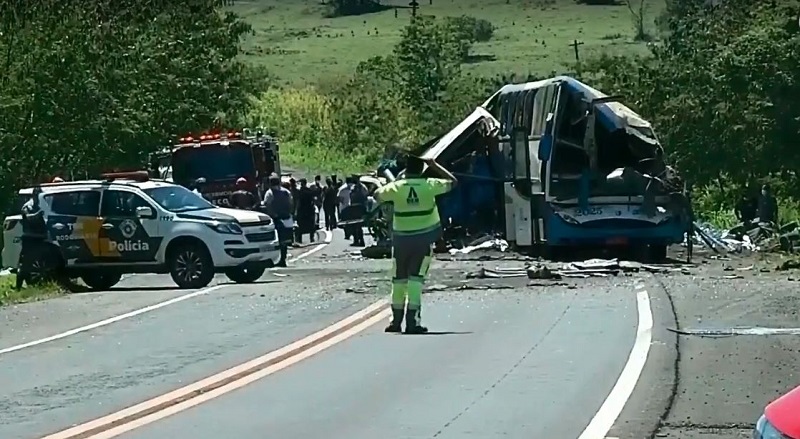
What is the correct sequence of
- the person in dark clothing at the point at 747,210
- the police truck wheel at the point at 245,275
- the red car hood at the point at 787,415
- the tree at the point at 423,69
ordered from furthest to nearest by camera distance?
1. the tree at the point at 423,69
2. the person in dark clothing at the point at 747,210
3. the police truck wheel at the point at 245,275
4. the red car hood at the point at 787,415

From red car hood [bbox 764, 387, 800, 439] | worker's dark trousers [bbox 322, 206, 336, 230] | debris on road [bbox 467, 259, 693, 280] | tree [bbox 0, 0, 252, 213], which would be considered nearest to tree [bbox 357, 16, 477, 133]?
worker's dark trousers [bbox 322, 206, 336, 230]

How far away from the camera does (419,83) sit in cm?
8600

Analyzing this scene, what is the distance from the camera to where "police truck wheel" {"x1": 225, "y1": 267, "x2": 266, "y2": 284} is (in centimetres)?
2602

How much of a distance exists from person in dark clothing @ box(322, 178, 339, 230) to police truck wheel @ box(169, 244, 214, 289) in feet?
Result: 72.5

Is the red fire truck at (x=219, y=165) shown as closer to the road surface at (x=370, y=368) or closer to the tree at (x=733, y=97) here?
the road surface at (x=370, y=368)

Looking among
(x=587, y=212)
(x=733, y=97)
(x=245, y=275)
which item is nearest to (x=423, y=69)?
(x=733, y=97)

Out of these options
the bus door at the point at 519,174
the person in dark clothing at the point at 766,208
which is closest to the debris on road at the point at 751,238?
the person in dark clothing at the point at 766,208

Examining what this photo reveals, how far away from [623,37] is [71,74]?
9151cm

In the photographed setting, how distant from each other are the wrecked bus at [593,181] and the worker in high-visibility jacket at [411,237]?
11.3m

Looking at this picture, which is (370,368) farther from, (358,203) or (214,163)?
(358,203)

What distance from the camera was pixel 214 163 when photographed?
35.3 meters

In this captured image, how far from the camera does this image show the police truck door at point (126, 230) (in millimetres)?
25328

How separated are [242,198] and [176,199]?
24.5 ft

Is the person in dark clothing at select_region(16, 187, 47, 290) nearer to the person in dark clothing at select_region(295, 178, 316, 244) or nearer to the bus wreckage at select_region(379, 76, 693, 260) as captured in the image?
the bus wreckage at select_region(379, 76, 693, 260)
